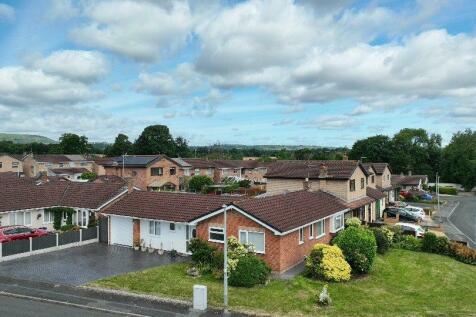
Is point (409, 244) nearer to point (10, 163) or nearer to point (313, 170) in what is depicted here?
point (313, 170)

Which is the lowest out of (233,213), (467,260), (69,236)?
(467,260)

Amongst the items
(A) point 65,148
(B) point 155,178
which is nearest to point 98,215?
(B) point 155,178

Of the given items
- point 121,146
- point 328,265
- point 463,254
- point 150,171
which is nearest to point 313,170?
point 463,254

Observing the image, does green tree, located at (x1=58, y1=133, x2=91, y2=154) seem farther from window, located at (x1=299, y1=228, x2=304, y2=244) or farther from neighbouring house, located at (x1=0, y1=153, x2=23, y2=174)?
window, located at (x1=299, y1=228, x2=304, y2=244)

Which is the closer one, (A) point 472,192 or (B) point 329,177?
(B) point 329,177

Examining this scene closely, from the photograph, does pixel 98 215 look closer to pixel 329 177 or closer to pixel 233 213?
pixel 233 213

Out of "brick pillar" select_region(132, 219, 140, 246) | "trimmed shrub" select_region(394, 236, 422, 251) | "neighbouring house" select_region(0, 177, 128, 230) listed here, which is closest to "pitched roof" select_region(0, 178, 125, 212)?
"neighbouring house" select_region(0, 177, 128, 230)
